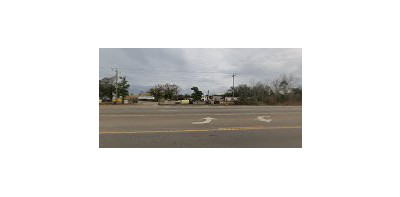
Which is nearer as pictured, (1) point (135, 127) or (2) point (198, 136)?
(2) point (198, 136)

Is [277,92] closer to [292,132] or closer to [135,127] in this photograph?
[292,132]

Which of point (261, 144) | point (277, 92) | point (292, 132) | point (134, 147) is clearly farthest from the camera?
point (277, 92)

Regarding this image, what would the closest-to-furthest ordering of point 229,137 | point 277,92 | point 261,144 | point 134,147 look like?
point 134,147
point 261,144
point 229,137
point 277,92

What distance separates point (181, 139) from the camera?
4133 mm

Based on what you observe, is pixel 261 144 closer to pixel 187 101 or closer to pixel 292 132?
pixel 292 132

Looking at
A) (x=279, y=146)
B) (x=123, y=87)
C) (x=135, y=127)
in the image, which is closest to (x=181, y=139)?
(x=135, y=127)

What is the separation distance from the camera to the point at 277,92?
48.8 ft

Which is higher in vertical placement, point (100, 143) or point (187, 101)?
point (187, 101)

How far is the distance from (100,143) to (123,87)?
5.30m

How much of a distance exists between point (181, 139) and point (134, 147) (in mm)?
943

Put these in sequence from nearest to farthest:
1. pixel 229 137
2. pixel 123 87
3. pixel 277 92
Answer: pixel 229 137 < pixel 123 87 < pixel 277 92

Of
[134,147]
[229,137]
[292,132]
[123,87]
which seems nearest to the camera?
[134,147]

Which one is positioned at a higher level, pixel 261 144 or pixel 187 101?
pixel 187 101

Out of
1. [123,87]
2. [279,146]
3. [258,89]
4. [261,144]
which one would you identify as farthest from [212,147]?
[258,89]
